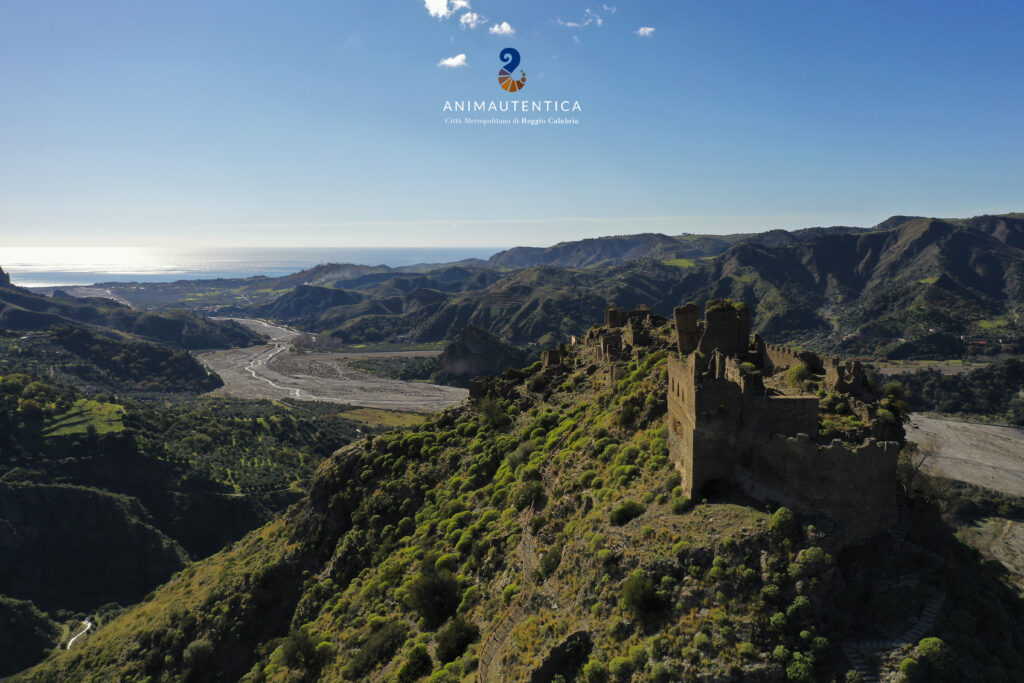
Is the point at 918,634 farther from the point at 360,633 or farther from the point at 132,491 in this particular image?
the point at 132,491

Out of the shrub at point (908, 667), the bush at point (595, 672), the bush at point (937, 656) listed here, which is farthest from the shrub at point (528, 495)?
the bush at point (937, 656)

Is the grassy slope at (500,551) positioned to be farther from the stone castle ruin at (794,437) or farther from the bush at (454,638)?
the stone castle ruin at (794,437)

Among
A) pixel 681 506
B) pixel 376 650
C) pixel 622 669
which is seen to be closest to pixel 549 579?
pixel 622 669

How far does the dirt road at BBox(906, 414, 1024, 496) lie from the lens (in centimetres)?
10138

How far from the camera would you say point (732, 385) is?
80.4 feet

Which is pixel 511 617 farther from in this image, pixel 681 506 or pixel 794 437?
pixel 794 437

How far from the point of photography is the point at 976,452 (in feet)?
384

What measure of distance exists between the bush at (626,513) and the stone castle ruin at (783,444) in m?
2.73

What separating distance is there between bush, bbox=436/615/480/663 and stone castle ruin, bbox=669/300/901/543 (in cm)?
1500

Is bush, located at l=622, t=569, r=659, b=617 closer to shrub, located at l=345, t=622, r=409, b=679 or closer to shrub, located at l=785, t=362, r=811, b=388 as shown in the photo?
shrub, located at l=785, t=362, r=811, b=388

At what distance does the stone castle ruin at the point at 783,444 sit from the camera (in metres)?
21.3

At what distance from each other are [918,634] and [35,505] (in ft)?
405

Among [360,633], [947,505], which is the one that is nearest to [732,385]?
[360,633]

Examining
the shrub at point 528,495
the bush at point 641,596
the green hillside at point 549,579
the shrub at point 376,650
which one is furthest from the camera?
the shrub at point 528,495
